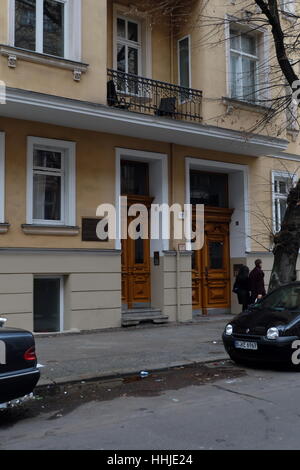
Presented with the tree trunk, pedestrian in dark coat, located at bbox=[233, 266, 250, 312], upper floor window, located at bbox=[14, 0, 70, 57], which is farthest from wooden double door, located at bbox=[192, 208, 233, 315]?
upper floor window, located at bbox=[14, 0, 70, 57]

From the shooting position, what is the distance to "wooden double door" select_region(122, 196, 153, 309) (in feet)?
45.3

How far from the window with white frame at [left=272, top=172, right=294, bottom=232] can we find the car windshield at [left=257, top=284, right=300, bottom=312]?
651 centimetres

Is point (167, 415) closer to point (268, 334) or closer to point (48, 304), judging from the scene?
point (268, 334)

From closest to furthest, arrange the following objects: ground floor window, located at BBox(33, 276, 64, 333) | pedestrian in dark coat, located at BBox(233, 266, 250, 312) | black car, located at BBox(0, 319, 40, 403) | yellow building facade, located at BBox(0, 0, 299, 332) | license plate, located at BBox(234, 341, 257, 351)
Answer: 1. black car, located at BBox(0, 319, 40, 403)
2. license plate, located at BBox(234, 341, 257, 351)
3. yellow building facade, located at BBox(0, 0, 299, 332)
4. ground floor window, located at BBox(33, 276, 64, 333)
5. pedestrian in dark coat, located at BBox(233, 266, 250, 312)

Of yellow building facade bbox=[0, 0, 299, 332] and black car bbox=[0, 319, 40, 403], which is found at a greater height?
yellow building facade bbox=[0, 0, 299, 332]

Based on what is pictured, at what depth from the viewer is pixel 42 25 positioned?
38.7 feet

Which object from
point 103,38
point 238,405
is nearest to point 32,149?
point 103,38

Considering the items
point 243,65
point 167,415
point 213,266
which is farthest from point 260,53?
point 167,415

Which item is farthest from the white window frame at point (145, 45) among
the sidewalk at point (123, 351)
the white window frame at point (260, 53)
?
the sidewalk at point (123, 351)

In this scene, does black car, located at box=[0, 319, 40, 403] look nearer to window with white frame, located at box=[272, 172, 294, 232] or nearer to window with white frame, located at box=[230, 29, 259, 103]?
window with white frame, located at box=[230, 29, 259, 103]

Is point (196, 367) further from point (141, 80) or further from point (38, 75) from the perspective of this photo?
point (141, 80)

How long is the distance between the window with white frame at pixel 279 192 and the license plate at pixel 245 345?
7993 millimetres

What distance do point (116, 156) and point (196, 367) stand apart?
20.1ft

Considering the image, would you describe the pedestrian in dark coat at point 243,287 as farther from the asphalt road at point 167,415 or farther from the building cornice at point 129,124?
the asphalt road at point 167,415
